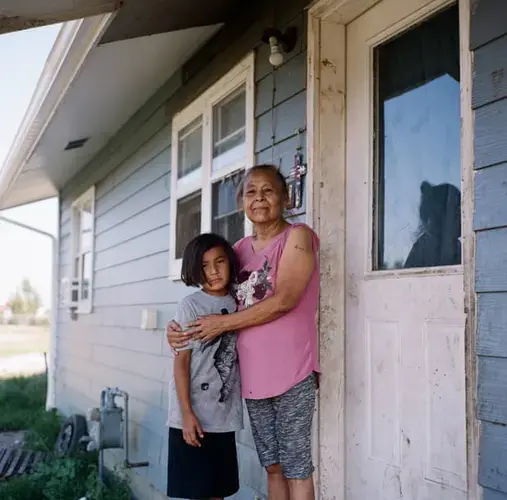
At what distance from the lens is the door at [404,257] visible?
6.44 ft

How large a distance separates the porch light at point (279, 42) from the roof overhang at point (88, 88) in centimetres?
71

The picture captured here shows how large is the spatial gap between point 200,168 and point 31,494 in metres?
2.47

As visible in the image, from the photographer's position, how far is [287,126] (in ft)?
8.77

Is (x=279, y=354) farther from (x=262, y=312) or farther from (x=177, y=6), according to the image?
(x=177, y=6)

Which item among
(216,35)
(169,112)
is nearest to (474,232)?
(216,35)

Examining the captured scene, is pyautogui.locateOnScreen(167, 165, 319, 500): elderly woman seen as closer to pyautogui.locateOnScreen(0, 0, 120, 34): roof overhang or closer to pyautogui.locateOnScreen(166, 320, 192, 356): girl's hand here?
pyautogui.locateOnScreen(166, 320, 192, 356): girl's hand

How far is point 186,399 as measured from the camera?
2115 millimetres

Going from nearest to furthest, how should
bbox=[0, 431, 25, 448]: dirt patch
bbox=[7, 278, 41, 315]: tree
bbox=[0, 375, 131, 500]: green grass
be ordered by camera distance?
1. bbox=[0, 375, 131, 500]: green grass
2. bbox=[0, 431, 25, 448]: dirt patch
3. bbox=[7, 278, 41, 315]: tree

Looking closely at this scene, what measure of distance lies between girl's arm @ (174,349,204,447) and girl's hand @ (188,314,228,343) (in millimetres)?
90

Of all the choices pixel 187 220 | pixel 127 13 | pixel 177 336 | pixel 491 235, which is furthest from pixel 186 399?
pixel 187 220

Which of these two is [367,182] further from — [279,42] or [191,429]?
[191,429]

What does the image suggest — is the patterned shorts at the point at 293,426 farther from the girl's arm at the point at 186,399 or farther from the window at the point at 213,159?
the window at the point at 213,159

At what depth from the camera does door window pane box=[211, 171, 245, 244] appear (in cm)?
322

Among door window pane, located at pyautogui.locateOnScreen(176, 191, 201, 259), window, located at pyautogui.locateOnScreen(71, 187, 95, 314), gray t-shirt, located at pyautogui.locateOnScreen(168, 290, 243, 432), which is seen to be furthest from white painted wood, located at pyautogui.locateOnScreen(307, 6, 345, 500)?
window, located at pyautogui.locateOnScreen(71, 187, 95, 314)
